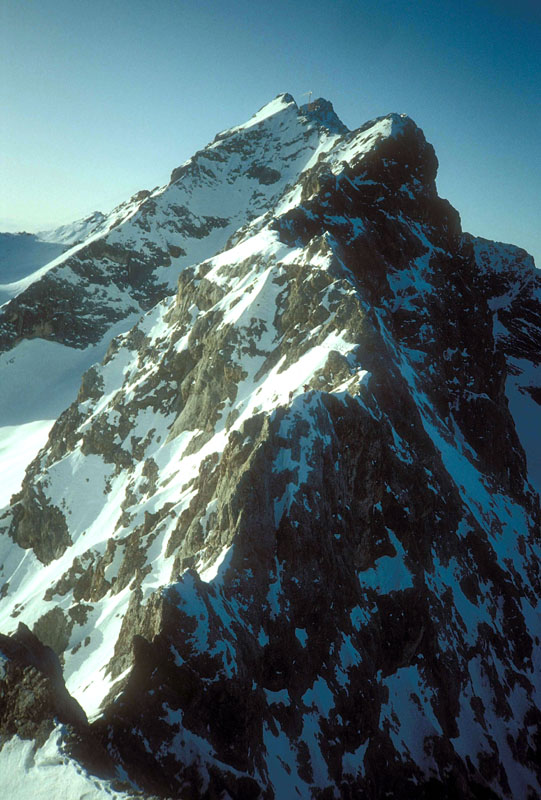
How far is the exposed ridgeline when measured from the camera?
2275cm

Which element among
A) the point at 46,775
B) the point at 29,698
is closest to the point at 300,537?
the point at 29,698

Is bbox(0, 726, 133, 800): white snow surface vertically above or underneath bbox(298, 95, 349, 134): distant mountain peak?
underneath

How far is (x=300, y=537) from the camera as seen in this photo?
90.9 ft

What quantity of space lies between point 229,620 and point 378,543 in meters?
14.3

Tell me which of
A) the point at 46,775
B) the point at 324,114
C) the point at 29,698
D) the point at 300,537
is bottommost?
the point at 300,537

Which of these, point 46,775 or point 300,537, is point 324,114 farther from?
point 46,775

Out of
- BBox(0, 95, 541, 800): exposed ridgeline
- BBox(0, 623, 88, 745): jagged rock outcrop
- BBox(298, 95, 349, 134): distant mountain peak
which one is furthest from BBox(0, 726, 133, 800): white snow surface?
BBox(298, 95, 349, 134): distant mountain peak

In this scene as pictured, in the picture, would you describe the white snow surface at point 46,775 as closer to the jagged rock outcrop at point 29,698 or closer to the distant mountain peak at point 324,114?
the jagged rock outcrop at point 29,698

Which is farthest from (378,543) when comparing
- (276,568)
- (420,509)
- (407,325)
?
(407,325)

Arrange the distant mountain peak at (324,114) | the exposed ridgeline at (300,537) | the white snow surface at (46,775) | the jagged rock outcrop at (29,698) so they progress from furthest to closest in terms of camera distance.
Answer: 1. the distant mountain peak at (324,114)
2. the exposed ridgeline at (300,537)
3. the jagged rock outcrop at (29,698)
4. the white snow surface at (46,775)

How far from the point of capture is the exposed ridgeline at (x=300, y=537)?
22.8m

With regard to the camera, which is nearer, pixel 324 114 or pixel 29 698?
pixel 29 698

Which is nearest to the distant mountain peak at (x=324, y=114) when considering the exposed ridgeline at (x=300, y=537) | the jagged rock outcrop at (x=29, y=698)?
the exposed ridgeline at (x=300, y=537)

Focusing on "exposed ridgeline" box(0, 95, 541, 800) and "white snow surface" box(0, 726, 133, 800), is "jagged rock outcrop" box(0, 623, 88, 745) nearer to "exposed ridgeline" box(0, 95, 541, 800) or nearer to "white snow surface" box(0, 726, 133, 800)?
"white snow surface" box(0, 726, 133, 800)
